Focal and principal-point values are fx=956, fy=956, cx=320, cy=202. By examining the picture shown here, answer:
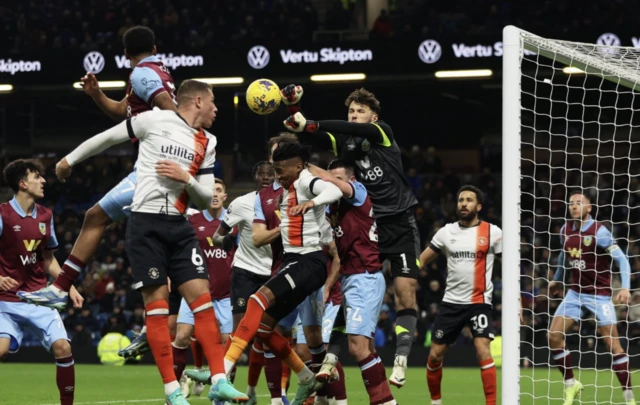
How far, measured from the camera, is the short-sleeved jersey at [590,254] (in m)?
11.4

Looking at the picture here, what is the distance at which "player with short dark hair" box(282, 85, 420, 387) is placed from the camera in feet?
26.7

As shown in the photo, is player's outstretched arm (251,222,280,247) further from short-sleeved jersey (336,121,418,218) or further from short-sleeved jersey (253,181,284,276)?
short-sleeved jersey (336,121,418,218)

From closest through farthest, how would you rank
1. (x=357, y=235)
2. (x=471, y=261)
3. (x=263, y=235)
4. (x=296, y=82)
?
1. (x=357, y=235)
2. (x=263, y=235)
3. (x=471, y=261)
4. (x=296, y=82)

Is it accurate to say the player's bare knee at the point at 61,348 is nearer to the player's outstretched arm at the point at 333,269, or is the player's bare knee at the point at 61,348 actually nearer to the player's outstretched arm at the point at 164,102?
the player's outstretched arm at the point at 333,269

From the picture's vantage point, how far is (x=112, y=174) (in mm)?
27469

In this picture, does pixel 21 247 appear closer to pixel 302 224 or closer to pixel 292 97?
pixel 302 224

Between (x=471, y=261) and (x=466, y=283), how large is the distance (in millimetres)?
252

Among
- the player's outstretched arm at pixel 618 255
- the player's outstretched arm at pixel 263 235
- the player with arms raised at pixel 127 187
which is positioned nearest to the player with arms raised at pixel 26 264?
the player with arms raised at pixel 127 187

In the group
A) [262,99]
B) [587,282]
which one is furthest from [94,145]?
[587,282]

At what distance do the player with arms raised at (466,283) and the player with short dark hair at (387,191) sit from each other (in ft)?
5.26

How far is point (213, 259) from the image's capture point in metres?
11.5

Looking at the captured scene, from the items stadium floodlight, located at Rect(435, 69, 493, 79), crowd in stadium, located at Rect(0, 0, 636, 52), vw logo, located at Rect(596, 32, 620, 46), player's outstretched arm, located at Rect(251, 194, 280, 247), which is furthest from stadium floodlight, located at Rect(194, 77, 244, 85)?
player's outstretched arm, located at Rect(251, 194, 280, 247)

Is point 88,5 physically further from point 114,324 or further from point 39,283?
point 39,283

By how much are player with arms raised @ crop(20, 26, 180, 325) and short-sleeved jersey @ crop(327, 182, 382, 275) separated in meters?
1.81
